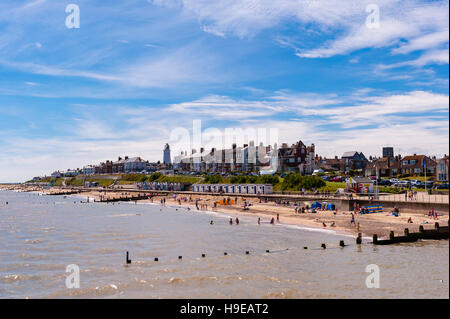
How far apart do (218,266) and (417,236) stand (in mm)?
21239

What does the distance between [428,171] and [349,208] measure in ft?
128

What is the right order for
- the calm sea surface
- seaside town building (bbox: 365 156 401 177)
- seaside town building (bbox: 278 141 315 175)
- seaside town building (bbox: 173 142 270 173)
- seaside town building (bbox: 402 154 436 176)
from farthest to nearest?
seaside town building (bbox: 173 142 270 173), seaside town building (bbox: 278 141 315 175), seaside town building (bbox: 365 156 401 177), seaside town building (bbox: 402 154 436 176), the calm sea surface

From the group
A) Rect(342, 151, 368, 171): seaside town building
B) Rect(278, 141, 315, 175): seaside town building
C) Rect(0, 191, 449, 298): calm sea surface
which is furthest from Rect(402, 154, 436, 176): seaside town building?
Rect(0, 191, 449, 298): calm sea surface

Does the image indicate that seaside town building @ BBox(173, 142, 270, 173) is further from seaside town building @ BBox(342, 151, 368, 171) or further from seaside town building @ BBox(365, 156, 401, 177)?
seaside town building @ BBox(365, 156, 401, 177)

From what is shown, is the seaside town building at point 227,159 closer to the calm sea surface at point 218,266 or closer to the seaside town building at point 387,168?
the seaside town building at point 387,168

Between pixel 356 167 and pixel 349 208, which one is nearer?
pixel 349 208

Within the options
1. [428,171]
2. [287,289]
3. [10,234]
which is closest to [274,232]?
[287,289]

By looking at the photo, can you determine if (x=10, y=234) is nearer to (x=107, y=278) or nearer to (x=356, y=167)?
(x=107, y=278)

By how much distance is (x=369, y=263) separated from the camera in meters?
27.2

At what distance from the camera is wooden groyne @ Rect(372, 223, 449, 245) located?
3338cm

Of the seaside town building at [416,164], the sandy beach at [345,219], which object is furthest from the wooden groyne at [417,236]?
the seaside town building at [416,164]

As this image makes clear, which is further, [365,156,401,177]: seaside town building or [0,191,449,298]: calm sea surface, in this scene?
[365,156,401,177]: seaside town building

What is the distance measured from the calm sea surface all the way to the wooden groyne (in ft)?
3.46
